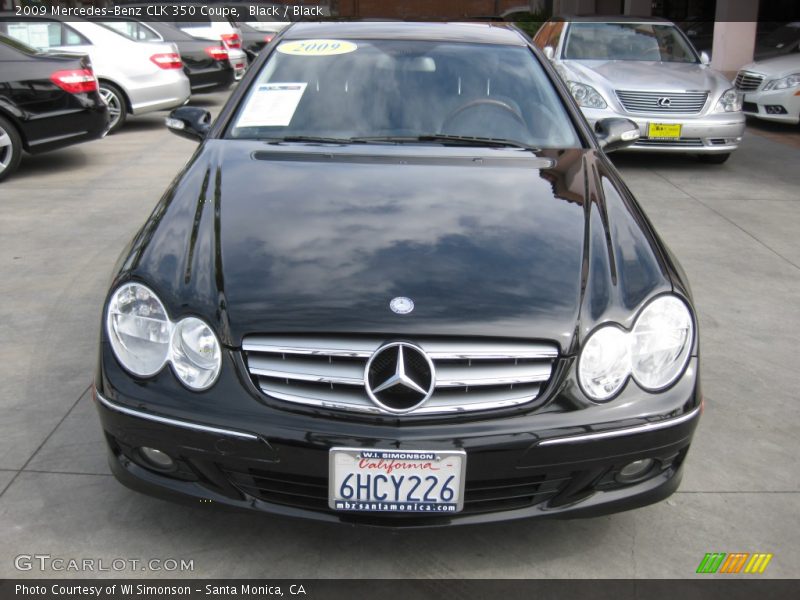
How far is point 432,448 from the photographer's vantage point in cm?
243

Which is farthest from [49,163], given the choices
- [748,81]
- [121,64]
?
[748,81]

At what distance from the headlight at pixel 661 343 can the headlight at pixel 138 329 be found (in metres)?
1.30

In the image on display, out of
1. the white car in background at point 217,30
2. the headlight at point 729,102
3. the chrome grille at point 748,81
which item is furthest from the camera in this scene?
the white car in background at point 217,30

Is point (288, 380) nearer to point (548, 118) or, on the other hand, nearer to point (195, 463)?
point (195, 463)

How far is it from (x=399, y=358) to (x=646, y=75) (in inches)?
287

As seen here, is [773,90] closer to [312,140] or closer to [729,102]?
[729,102]

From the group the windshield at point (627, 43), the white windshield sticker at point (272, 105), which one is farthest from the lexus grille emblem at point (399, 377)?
the windshield at point (627, 43)

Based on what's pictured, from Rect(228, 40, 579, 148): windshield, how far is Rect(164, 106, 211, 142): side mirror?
1.36 feet

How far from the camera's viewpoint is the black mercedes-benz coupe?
247cm

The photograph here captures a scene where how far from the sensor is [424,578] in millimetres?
2709

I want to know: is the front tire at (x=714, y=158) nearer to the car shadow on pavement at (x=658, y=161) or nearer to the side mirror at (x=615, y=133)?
the car shadow on pavement at (x=658, y=161)

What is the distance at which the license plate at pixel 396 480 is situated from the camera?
2434 mm

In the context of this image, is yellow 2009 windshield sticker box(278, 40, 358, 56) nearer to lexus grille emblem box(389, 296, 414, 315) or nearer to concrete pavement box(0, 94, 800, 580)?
concrete pavement box(0, 94, 800, 580)

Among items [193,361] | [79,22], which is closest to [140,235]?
[193,361]
